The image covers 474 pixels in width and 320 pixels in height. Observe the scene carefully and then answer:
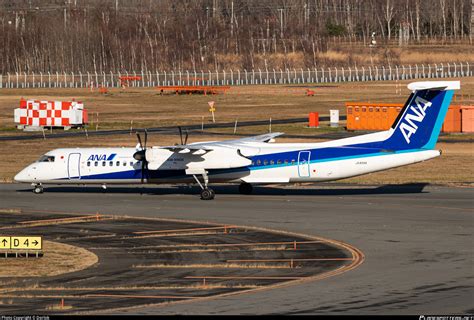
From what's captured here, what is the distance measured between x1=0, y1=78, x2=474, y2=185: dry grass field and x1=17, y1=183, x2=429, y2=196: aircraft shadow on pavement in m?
3.63

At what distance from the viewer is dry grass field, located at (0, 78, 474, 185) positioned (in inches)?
2613

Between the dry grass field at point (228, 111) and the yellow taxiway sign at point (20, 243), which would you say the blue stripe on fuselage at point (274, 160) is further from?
the yellow taxiway sign at point (20, 243)

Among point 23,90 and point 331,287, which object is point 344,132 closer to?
point 331,287

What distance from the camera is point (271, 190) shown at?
57.1 metres

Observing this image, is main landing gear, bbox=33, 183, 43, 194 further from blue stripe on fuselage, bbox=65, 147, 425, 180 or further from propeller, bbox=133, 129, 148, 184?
propeller, bbox=133, 129, 148, 184

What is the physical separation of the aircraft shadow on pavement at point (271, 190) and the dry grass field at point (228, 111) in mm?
3630

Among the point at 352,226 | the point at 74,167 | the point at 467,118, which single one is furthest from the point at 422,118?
the point at 467,118

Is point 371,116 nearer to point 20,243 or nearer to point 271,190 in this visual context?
point 271,190

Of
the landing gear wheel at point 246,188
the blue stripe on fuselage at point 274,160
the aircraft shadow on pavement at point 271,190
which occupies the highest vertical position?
the blue stripe on fuselage at point 274,160

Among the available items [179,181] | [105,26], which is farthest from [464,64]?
[179,181]

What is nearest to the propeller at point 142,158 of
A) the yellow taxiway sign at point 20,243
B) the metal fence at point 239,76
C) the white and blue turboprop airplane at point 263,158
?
the white and blue turboprop airplane at point 263,158

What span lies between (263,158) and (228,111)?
61.5 m

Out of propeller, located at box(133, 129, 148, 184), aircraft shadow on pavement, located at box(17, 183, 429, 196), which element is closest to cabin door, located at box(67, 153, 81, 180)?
aircraft shadow on pavement, located at box(17, 183, 429, 196)

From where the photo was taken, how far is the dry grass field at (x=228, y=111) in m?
66.4
